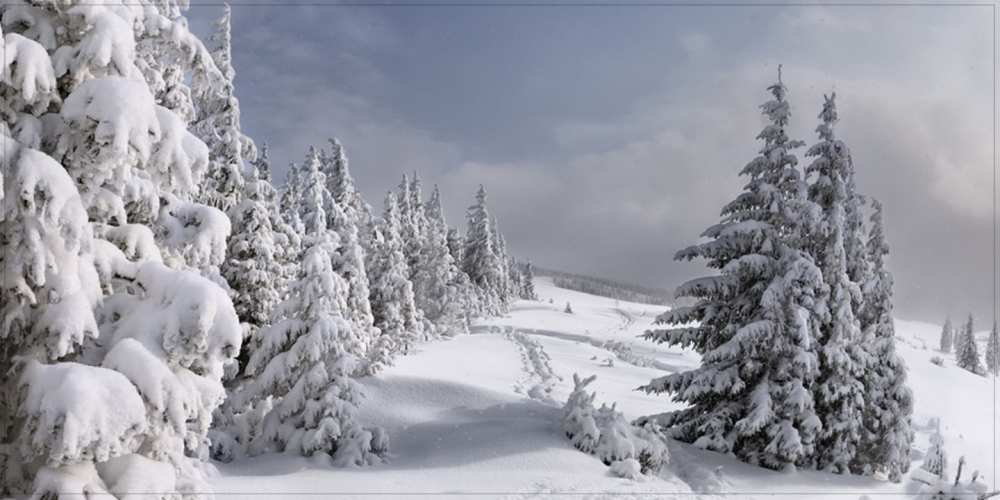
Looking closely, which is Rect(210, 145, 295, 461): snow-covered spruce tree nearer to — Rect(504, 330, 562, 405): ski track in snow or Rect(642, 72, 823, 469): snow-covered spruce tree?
Rect(504, 330, 562, 405): ski track in snow

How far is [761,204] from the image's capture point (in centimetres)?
1923

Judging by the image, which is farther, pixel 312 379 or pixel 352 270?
pixel 352 270

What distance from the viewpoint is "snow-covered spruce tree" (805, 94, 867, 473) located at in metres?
18.3

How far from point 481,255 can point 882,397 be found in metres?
57.3

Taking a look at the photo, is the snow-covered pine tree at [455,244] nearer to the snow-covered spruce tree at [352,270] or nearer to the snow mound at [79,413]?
the snow-covered spruce tree at [352,270]

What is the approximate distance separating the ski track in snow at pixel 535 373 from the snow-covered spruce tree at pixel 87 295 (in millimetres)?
15755

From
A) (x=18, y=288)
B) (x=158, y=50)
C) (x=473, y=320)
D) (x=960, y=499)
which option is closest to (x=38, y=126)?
(x=18, y=288)

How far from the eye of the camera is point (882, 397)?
20.3m

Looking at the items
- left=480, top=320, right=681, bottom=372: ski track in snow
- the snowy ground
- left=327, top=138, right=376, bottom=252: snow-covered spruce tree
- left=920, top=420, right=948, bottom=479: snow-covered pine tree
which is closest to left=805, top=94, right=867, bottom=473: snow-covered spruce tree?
the snowy ground

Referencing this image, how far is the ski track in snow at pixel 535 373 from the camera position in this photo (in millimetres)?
22461

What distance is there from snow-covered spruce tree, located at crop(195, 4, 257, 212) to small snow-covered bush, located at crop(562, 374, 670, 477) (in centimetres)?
1271

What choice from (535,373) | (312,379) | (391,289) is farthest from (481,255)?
(312,379)

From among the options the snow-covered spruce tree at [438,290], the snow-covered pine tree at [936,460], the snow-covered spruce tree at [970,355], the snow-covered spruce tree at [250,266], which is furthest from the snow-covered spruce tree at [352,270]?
the snow-covered spruce tree at [970,355]

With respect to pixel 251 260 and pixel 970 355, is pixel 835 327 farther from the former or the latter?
pixel 970 355
